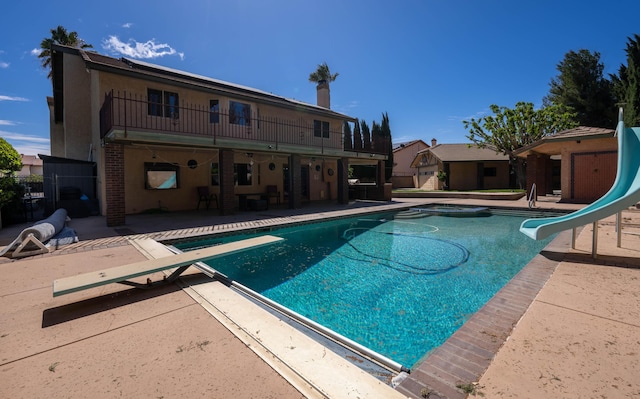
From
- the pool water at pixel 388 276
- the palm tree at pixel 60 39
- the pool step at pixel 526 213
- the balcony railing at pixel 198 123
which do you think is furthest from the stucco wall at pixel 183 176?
the palm tree at pixel 60 39

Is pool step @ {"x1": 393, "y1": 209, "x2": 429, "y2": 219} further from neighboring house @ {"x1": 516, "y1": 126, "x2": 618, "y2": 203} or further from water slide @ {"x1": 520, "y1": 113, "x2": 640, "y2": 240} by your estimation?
neighboring house @ {"x1": 516, "y1": 126, "x2": 618, "y2": 203}

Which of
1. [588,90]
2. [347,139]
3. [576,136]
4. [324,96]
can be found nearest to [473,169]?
[588,90]

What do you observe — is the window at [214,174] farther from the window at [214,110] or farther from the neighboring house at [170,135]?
the window at [214,110]

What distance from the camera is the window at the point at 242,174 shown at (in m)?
15.4

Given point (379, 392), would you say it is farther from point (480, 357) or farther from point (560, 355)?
point (560, 355)

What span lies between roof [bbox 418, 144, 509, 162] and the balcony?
51.2ft

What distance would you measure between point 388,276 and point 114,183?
8.72 metres

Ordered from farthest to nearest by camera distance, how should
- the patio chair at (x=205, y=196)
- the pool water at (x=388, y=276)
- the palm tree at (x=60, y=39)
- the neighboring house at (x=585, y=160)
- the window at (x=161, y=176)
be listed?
the palm tree at (x=60, y=39) < the neighboring house at (x=585, y=160) < the patio chair at (x=205, y=196) < the window at (x=161, y=176) < the pool water at (x=388, y=276)

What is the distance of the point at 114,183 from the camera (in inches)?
352

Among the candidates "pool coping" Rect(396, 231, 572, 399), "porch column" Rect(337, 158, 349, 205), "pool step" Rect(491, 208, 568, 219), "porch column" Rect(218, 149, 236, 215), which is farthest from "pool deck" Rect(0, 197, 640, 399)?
"porch column" Rect(337, 158, 349, 205)

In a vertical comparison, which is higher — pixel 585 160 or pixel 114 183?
pixel 585 160

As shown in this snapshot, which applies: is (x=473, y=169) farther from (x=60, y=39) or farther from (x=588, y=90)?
(x=60, y=39)

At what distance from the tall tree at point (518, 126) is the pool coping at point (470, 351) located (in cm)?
2263

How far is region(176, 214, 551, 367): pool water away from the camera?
3.89 metres
